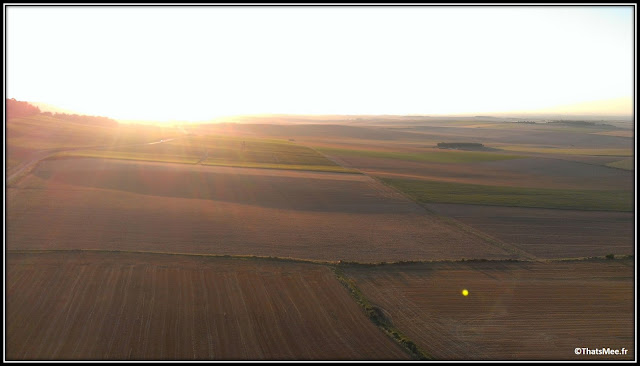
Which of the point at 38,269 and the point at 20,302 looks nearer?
the point at 20,302

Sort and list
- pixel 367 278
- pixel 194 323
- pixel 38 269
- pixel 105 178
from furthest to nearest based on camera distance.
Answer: pixel 105 178 < pixel 367 278 < pixel 38 269 < pixel 194 323

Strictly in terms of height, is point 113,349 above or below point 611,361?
above

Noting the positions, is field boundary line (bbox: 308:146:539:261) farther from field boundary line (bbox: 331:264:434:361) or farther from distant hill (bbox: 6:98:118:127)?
distant hill (bbox: 6:98:118:127)

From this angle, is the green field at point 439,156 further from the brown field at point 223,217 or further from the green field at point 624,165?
the brown field at point 223,217

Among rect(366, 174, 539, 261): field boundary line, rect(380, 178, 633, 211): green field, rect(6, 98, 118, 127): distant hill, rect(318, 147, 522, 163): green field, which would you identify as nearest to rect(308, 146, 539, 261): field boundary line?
rect(366, 174, 539, 261): field boundary line

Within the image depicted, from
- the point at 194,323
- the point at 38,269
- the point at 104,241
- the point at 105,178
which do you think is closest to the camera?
the point at 194,323

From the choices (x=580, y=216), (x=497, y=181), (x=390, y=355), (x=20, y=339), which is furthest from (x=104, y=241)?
(x=497, y=181)

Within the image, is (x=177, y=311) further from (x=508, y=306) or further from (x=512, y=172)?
(x=512, y=172)

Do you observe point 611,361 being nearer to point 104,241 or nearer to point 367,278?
point 367,278
